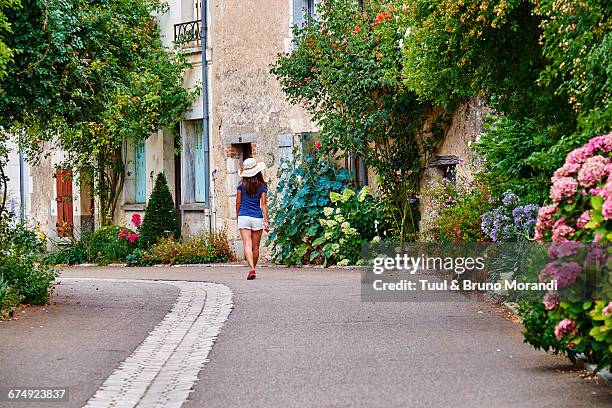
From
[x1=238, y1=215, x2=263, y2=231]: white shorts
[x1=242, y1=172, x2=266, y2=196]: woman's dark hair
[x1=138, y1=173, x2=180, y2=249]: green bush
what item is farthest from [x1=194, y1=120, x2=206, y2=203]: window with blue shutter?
[x1=238, y1=215, x2=263, y2=231]: white shorts

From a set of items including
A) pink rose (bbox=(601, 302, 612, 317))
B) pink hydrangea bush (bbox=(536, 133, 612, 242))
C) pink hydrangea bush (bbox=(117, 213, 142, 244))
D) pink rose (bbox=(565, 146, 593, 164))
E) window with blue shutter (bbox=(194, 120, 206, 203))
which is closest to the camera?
pink rose (bbox=(601, 302, 612, 317))

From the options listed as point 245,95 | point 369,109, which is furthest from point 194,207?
point 369,109

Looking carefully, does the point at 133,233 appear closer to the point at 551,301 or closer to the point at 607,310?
the point at 551,301

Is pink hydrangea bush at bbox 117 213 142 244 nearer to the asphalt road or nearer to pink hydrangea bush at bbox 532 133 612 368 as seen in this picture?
the asphalt road

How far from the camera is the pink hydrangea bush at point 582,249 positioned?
690cm

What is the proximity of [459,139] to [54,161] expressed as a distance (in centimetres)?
1521

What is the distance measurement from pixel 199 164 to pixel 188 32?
2.95 meters

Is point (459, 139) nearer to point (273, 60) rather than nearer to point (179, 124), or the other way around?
point (273, 60)

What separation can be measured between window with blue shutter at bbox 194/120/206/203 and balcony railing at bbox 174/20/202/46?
6.01ft

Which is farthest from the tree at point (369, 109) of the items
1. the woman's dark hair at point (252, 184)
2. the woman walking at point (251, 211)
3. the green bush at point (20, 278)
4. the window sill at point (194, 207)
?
the green bush at point (20, 278)

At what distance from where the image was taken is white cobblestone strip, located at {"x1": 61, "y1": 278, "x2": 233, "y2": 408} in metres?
7.72

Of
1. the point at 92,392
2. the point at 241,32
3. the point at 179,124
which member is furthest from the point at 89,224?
the point at 92,392

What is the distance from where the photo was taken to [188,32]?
26.7 meters

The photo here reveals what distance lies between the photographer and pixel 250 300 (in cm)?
1428
